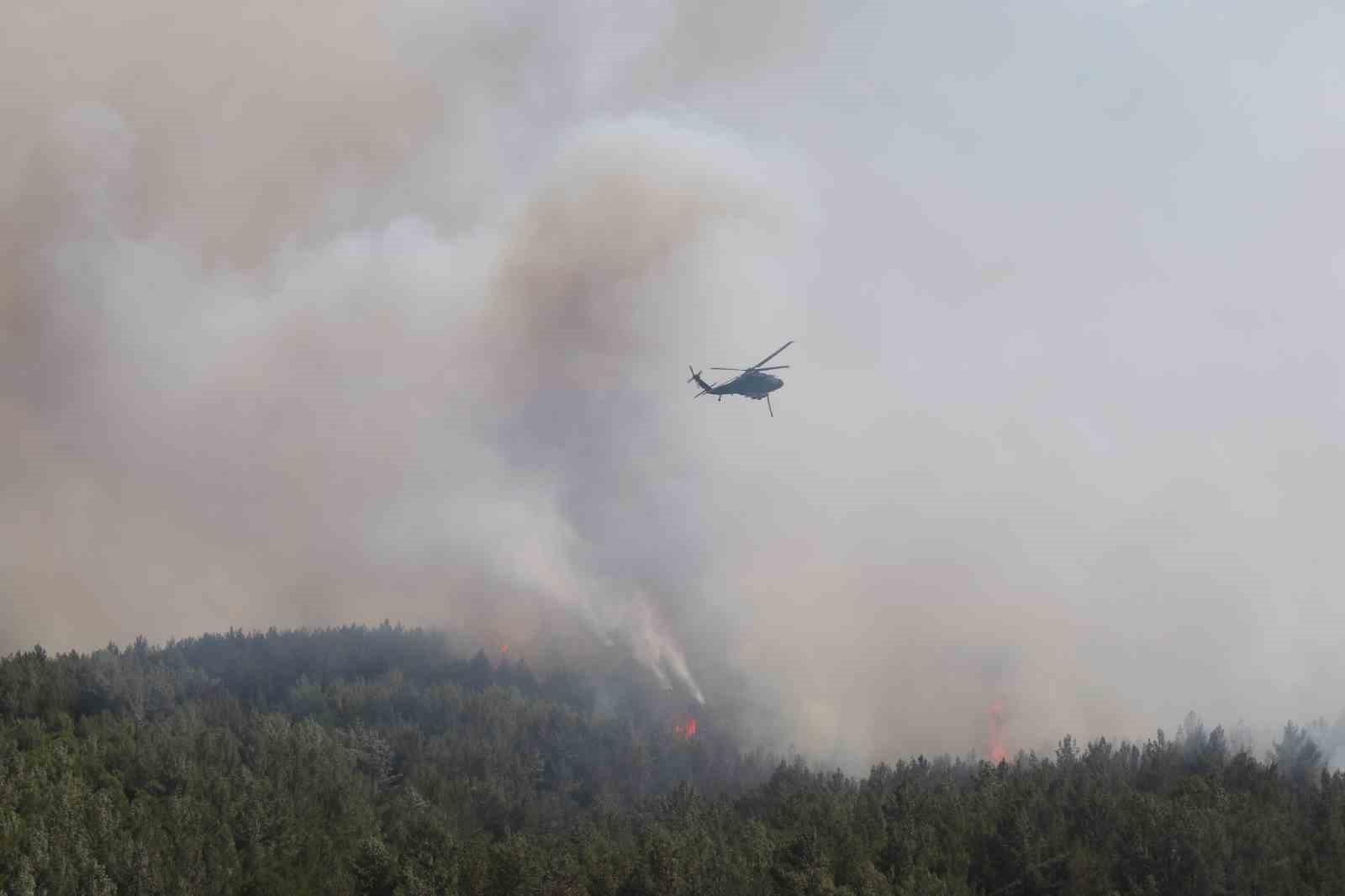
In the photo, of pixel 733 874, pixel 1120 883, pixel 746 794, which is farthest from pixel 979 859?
pixel 746 794

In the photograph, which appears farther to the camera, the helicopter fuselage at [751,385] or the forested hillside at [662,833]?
the helicopter fuselage at [751,385]

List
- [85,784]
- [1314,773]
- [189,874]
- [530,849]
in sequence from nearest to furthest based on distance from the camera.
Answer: [189,874] < [530,849] < [85,784] < [1314,773]

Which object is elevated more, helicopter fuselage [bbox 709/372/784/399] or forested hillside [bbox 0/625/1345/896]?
helicopter fuselage [bbox 709/372/784/399]

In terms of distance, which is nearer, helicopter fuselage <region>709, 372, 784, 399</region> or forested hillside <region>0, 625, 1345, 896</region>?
forested hillside <region>0, 625, 1345, 896</region>

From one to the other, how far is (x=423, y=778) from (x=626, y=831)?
139 feet

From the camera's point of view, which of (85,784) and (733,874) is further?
(85,784)

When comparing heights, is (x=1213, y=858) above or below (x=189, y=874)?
above

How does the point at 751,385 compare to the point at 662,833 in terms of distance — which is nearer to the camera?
the point at 662,833

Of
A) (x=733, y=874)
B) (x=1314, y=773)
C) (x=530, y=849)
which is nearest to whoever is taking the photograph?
(x=733, y=874)

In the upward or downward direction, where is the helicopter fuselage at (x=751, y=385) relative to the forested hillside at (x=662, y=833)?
upward

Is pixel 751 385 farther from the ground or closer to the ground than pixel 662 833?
farther from the ground

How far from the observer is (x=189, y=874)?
141500 mm

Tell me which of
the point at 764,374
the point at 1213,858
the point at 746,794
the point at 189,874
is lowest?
the point at 189,874

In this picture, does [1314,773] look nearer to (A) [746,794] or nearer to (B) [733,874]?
(A) [746,794]
